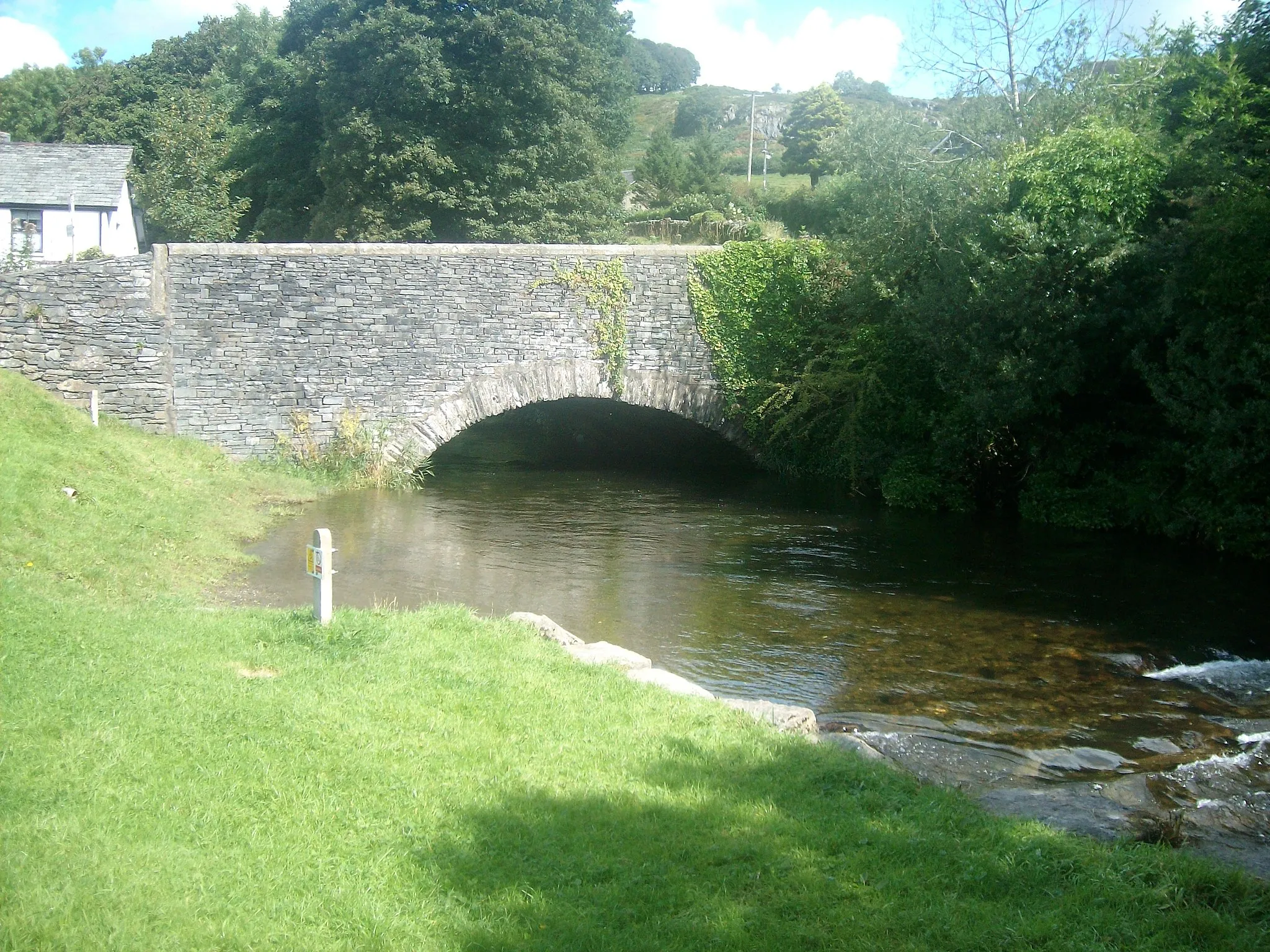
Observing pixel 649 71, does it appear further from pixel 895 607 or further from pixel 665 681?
pixel 665 681

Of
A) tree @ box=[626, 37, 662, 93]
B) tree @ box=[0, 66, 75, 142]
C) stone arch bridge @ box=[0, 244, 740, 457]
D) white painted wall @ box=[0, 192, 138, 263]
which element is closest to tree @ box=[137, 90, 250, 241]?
white painted wall @ box=[0, 192, 138, 263]

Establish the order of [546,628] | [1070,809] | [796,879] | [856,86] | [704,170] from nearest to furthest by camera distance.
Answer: [796,879] < [1070,809] < [546,628] < [704,170] < [856,86]

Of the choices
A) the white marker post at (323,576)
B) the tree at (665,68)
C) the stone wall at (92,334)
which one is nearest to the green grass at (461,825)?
the white marker post at (323,576)

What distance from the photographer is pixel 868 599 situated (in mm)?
11211

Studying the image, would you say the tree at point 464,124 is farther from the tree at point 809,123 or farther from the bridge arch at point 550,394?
the tree at point 809,123

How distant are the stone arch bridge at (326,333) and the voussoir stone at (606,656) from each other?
10.1m

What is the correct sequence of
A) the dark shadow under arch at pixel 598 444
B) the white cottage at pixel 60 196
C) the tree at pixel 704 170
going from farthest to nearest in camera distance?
the tree at pixel 704 170
the white cottage at pixel 60 196
the dark shadow under arch at pixel 598 444

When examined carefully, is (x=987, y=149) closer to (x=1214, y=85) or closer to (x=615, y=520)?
(x=1214, y=85)

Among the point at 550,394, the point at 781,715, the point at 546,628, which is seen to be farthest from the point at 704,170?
the point at 781,715

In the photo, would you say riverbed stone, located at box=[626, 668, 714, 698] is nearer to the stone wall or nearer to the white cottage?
the stone wall

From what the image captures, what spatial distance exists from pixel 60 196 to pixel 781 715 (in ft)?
104

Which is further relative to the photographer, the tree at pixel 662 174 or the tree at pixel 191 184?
the tree at pixel 662 174

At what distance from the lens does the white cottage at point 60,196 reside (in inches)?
1200

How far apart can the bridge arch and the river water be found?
1155 millimetres
